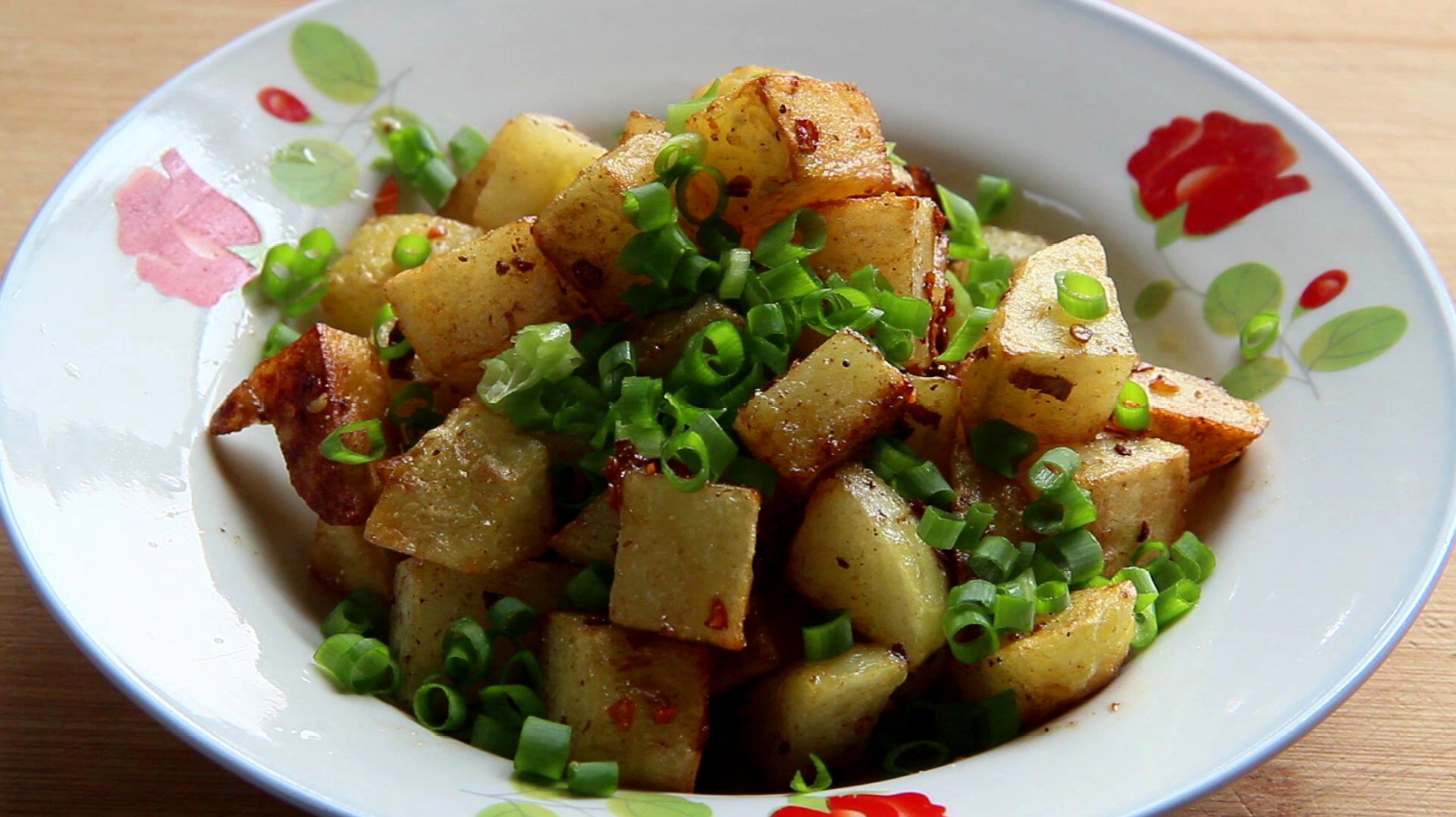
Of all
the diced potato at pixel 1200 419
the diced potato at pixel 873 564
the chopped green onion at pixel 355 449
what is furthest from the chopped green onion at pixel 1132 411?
the chopped green onion at pixel 355 449

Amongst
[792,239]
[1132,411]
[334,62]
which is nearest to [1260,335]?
[1132,411]

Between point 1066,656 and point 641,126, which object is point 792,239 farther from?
Result: point 1066,656

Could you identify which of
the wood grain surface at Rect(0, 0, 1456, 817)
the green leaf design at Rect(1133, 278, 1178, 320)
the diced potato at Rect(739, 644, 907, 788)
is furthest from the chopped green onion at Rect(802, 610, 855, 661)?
the green leaf design at Rect(1133, 278, 1178, 320)

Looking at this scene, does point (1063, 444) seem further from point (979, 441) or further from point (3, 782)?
point (3, 782)

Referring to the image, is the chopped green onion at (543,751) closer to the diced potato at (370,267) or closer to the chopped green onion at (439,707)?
the chopped green onion at (439,707)

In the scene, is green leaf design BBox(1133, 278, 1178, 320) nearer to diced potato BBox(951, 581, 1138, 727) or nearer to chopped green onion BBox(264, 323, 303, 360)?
diced potato BBox(951, 581, 1138, 727)
